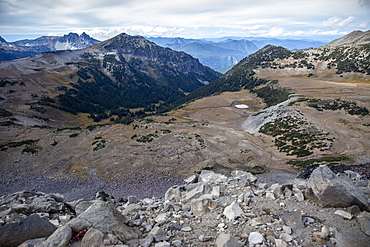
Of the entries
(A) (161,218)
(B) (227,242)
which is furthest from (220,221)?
(A) (161,218)

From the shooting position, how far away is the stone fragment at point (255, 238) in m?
7.74

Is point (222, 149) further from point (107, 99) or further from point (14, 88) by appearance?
point (107, 99)

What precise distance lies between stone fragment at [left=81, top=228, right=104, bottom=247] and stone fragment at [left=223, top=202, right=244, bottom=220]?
5697 mm

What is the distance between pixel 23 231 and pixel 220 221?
8.42 metres

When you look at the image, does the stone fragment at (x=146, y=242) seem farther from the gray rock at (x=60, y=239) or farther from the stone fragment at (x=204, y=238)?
the gray rock at (x=60, y=239)

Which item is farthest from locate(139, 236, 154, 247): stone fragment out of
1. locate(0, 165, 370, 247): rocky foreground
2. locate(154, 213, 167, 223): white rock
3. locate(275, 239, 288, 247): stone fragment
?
locate(275, 239, 288, 247): stone fragment

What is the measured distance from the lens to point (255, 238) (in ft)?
26.0

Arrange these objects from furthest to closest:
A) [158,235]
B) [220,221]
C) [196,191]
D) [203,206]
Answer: [196,191] < [203,206] < [220,221] < [158,235]

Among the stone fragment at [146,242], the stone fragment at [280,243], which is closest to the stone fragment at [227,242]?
the stone fragment at [280,243]

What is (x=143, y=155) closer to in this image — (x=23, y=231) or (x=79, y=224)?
(x=23, y=231)

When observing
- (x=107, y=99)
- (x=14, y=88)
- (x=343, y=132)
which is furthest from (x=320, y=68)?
(x=14, y=88)

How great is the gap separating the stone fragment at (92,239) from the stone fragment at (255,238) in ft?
18.2

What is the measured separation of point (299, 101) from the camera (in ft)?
207

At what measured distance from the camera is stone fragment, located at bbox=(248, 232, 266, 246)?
774cm
